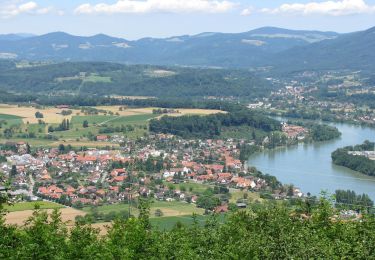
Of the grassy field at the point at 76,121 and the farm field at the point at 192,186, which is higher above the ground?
the farm field at the point at 192,186

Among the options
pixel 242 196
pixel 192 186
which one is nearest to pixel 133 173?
pixel 192 186

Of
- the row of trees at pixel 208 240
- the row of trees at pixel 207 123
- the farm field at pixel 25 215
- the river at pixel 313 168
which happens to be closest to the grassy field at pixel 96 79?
the row of trees at pixel 207 123

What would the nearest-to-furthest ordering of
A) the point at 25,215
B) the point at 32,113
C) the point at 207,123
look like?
the point at 25,215 → the point at 207,123 → the point at 32,113

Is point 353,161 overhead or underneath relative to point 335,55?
underneath

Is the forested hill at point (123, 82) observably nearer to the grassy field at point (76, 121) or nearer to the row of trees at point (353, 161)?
the grassy field at point (76, 121)

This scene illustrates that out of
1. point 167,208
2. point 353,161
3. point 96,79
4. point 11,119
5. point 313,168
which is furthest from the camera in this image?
point 96,79

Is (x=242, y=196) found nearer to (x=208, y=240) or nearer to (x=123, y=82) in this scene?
(x=208, y=240)
